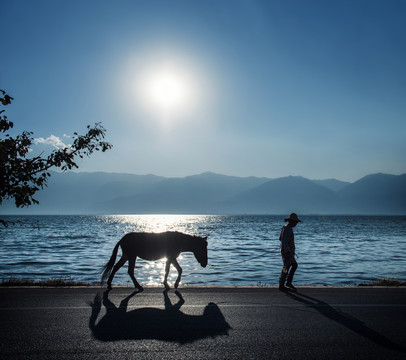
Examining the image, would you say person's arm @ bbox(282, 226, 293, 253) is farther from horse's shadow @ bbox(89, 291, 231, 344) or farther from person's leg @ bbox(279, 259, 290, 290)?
horse's shadow @ bbox(89, 291, 231, 344)

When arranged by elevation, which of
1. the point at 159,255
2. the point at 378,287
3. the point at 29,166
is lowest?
the point at 378,287

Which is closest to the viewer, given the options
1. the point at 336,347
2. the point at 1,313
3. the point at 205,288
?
the point at 336,347

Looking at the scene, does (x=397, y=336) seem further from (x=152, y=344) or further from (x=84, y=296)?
(x=84, y=296)

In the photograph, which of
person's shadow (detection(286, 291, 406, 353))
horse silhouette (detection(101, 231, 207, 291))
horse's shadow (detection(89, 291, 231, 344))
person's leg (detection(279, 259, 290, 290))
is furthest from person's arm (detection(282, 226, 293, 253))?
horse's shadow (detection(89, 291, 231, 344))

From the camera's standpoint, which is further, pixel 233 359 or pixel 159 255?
pixel 159 255

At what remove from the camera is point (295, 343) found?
6641mm

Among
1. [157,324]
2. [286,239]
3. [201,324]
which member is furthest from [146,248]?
[201,324]

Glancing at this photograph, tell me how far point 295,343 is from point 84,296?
21.4 feet

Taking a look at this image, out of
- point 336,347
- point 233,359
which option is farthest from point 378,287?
point 233,359

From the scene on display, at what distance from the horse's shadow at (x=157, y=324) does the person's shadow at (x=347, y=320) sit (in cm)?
250

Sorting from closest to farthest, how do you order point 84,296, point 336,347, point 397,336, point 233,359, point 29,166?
point 233,359, point 336,347, point 397,336, point 29,166, point 84,296

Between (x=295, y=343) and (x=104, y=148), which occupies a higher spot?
(x=104, y=148)

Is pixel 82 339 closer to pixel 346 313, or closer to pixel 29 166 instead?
pixel 29 166

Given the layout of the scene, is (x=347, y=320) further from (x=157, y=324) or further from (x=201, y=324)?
(x=157, y=324)
